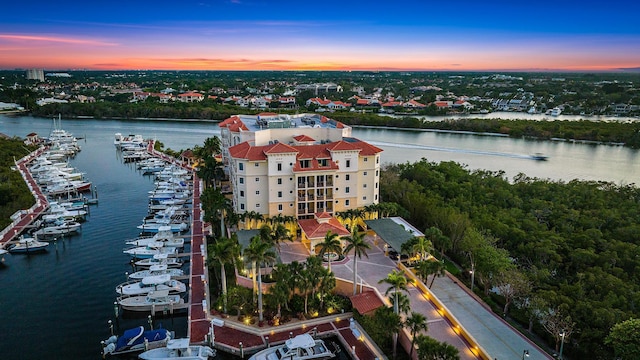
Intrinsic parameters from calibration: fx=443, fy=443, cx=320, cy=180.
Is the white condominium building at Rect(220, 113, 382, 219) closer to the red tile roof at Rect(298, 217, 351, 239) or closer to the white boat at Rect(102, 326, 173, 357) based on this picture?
the red tile roof at Rect(298, 217, 351, 239)

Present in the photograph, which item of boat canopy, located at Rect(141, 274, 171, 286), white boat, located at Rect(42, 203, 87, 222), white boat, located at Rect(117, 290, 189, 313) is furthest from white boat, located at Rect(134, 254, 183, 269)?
white boat, located at Rect(42, 203, 87, 222)

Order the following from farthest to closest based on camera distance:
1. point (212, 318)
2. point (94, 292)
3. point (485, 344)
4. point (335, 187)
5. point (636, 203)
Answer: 1. point (636, 203)
2. point (335, 187)
3. point (94, 292)
4. point (212, 318)
5. point (485, 344)

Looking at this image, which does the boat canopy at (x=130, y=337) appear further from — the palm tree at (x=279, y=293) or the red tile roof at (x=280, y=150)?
the red tile roof at (x=280, y=150)

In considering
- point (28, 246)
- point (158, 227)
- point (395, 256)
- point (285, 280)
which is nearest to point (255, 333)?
point (285, 280)

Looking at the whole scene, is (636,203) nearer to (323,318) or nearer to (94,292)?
(323,318)

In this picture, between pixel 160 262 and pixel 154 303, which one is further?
pixel 160 262

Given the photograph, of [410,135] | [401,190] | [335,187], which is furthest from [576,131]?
[335,187]

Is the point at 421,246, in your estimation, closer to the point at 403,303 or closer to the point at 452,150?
the point at 403,303

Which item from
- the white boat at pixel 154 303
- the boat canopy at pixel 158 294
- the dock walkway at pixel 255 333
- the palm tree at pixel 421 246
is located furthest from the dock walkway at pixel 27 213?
the palm tree at pixel 421 246
